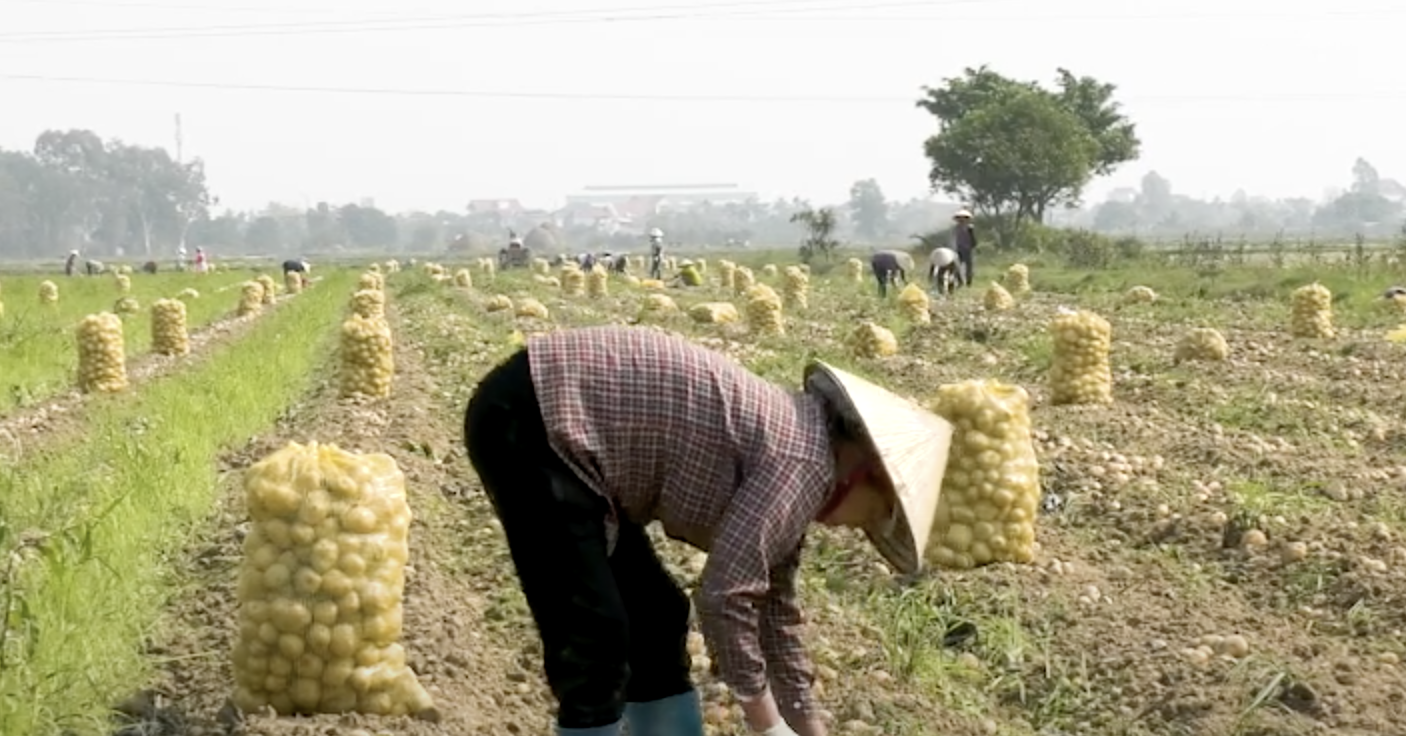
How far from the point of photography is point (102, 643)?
470cm

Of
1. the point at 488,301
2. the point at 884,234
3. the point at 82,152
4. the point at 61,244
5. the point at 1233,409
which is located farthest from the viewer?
the point at 884,234

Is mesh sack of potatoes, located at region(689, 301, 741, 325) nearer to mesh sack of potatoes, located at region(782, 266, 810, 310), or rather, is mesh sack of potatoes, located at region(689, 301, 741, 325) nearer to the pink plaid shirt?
mesh sack of potatoes, located at region(782, 266, 810, 310)

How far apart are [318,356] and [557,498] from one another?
1302cm

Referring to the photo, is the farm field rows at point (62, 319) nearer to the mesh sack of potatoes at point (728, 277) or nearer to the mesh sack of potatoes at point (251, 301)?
the mesh sack of potatoes at point (251, 301)

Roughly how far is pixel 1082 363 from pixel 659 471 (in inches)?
287

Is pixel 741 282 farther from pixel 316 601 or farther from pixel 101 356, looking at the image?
pixel 316 601

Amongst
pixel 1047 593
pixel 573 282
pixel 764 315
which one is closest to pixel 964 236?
pixel 764 315

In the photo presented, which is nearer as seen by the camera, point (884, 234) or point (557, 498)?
point (557, 498)

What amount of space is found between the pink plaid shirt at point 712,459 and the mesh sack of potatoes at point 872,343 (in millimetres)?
10683

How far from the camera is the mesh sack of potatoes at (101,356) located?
519 inches

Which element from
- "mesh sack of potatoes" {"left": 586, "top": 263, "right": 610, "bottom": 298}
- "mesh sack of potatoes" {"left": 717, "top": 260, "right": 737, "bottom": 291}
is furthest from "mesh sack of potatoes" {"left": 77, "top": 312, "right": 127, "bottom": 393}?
"mesh sack of potatoes" {"left": 717, "top": 260, "right": 737, "bottom": 291}

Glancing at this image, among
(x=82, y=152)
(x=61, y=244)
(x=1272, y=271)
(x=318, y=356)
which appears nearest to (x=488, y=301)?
(x=318, y=356)

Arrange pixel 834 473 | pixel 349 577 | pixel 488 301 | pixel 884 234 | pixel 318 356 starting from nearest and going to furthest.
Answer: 1. pixel 834 473
2. pixel 349 577
3. pixel 318 356
4. pixel 488 301
5. pixel 884 234

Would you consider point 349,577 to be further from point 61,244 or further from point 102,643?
point 61,244
